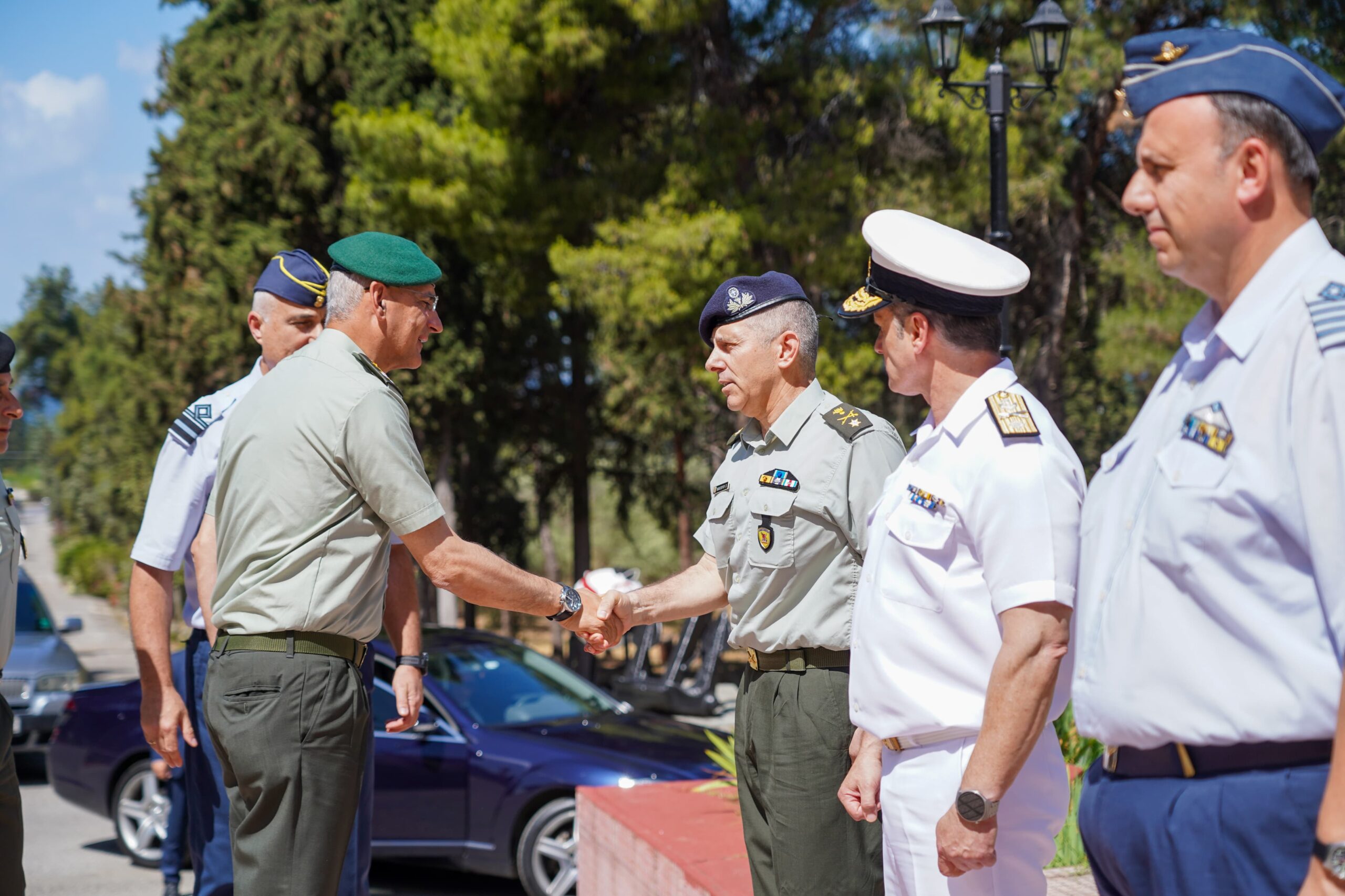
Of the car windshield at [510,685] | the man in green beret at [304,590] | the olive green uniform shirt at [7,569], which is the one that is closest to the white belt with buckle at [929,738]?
the man in green beret at [304,590]

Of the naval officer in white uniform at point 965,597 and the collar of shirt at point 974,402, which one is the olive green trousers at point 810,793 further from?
the collar of shirt at point 974,402

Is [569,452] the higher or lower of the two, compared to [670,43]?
lower

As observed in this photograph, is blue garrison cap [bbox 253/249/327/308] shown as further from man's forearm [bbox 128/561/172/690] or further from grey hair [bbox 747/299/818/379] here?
grey hair [bbox 747/299/818/379]

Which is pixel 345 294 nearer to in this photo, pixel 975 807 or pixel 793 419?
pixel 793 419

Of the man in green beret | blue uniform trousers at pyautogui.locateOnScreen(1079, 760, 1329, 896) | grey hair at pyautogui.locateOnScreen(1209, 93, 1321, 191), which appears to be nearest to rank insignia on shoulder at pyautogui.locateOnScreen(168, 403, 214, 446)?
the man in green beret

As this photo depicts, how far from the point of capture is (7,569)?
383 cm

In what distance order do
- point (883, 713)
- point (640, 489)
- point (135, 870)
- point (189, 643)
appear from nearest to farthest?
point (883, 713) < point (189, 643) < point (135, 870) < point (640, 489)

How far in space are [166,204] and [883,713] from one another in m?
17.7

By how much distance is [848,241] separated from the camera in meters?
13.5

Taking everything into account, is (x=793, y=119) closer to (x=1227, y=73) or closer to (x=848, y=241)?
(x=848, y=241)

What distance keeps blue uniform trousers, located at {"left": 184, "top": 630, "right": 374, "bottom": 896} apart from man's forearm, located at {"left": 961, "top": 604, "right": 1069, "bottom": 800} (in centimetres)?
208

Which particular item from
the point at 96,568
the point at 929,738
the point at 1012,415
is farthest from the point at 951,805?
the point at 96,568

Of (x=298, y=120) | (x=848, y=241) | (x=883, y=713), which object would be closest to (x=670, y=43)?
(x=848, y=241)

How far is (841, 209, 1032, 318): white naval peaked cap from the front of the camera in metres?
2.42
